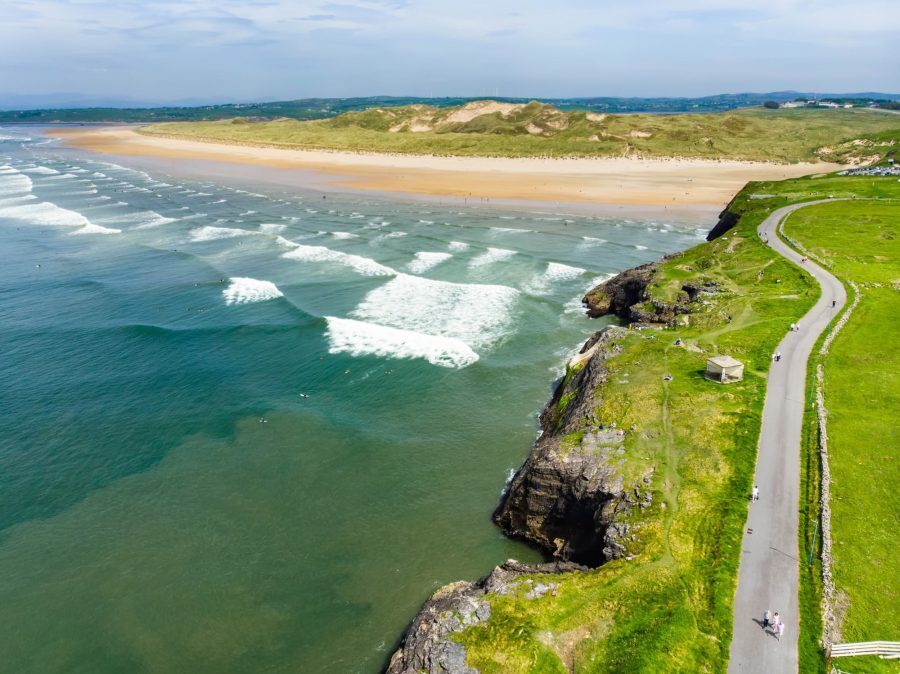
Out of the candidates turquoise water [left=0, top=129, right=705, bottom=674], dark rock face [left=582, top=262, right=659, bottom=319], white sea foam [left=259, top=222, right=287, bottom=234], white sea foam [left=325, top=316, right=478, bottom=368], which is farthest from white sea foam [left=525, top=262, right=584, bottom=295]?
white sea foam [left=259, top=222, right=287, bottom=234]

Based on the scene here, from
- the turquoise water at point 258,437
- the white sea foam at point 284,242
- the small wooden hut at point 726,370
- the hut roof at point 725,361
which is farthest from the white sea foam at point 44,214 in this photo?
the small wooden hut at point 726,370

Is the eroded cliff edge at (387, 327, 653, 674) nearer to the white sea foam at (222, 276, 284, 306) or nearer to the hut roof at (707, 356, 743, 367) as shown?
the hut roof at (707, 356, 743, 367)

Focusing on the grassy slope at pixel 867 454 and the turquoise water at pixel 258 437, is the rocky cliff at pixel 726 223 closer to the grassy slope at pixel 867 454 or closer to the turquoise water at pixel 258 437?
the turquoise water at pixel 258 437

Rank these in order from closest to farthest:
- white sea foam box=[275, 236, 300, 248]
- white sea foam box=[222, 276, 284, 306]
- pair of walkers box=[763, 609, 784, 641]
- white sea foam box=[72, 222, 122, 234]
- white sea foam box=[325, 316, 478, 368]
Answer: pair of walkers box=[763, 609, 784, 641] < white sea foam box=[325, 316, 478, 368] < white sea foam box=[222, 276, 284, 306] < white sea foam box=[275, 236, 300, 248] < white sea foam box=[72, 222, 122, 234]

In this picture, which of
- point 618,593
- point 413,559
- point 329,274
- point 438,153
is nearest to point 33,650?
point 413,559

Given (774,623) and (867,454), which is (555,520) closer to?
(774,623)

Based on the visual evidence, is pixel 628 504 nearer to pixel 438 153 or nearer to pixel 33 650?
pixel 33 650

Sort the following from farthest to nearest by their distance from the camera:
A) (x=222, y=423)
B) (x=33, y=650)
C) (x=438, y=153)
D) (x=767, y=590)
A: (x=438, y=153)
(x=222, y=423)
(x=33, y=650)
(x=767, y=590)
